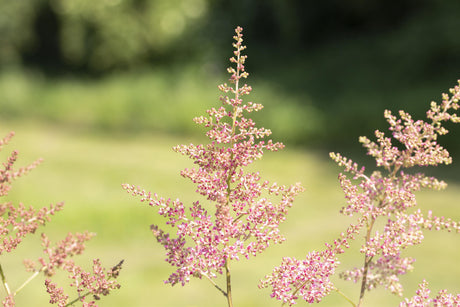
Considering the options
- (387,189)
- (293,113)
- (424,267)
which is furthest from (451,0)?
(387,189)

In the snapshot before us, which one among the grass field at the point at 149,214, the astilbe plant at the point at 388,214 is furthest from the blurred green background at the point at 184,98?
the astilbe plant at the point at 388,214

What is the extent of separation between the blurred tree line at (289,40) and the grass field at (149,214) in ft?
10.8

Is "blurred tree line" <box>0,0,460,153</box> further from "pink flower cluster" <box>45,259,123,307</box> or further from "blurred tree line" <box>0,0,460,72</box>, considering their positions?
"pink flower cluster" <box>45,259,123,307</box>

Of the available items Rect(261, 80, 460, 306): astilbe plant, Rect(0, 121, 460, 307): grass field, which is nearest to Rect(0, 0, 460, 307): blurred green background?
Rect(0, 121, 460, 307): grass field

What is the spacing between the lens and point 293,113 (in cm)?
1425

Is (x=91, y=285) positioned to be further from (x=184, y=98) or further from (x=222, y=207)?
(x=184, y=98)

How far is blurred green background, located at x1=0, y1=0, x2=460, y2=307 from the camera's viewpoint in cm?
863

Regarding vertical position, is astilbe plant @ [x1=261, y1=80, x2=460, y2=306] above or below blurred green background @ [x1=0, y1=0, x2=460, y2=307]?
below

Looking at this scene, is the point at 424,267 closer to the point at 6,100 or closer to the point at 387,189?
the point at 387,189

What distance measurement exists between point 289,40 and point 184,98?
4709 millimetres

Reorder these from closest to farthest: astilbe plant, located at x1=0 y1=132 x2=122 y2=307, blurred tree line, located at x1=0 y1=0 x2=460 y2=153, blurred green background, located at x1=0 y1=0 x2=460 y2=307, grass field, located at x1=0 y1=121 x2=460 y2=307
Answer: astilbe plant, located at x1=0 y1=132 x2=122 y2=307
grass field, located at x1=0 y1=121 x2=460 y2=307
blurred green background, located at x1=0 y1=0 x2=460 y2=307
blurred tree line, located at x1=0 y1=0 x2=460 y2=153

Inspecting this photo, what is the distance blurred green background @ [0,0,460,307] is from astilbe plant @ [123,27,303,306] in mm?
5106

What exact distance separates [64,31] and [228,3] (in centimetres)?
531

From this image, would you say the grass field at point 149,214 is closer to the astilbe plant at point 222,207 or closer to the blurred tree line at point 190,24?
the blurred tree line at point 190,24
